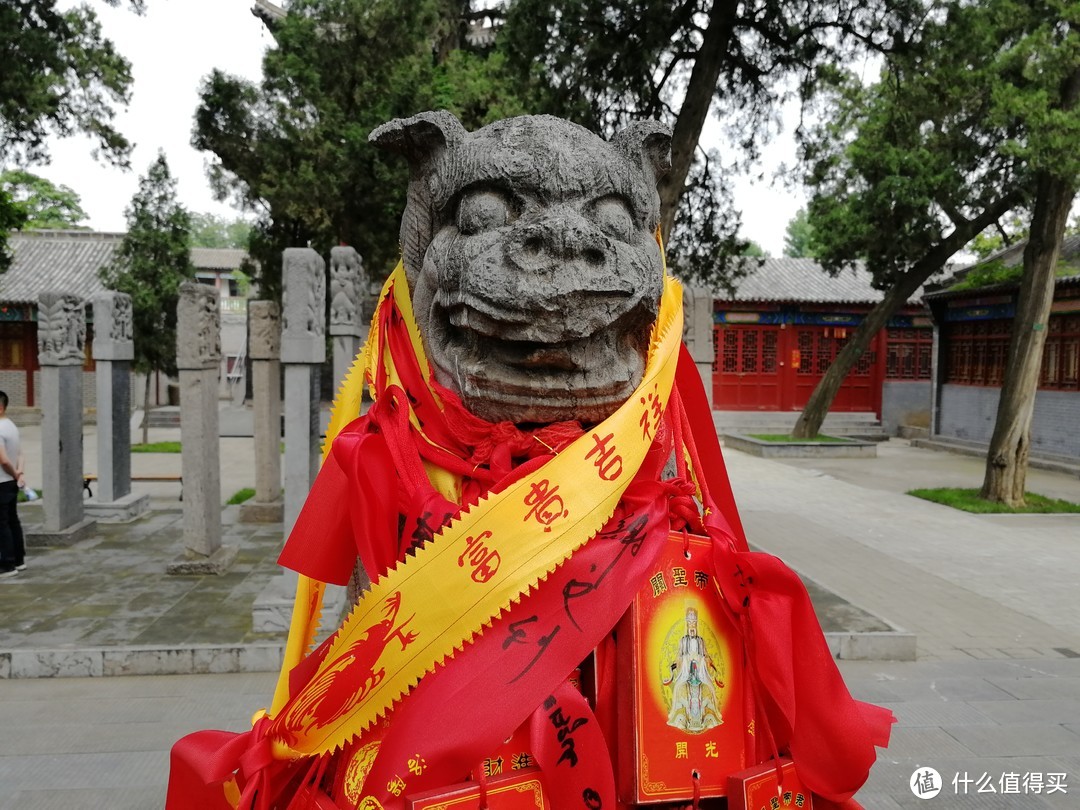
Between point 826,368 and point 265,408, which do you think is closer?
point 265,408

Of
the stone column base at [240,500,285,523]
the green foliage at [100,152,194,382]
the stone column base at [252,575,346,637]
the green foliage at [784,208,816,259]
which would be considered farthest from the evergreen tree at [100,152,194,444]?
the green foliage at [784,208,816,259]

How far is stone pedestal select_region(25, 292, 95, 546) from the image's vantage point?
7926mm

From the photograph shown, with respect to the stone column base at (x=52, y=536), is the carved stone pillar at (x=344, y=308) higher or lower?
higher

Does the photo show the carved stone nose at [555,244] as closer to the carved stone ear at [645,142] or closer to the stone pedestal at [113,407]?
the carved stone ear at [645,142]

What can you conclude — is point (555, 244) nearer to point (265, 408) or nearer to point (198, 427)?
point (198, 427)

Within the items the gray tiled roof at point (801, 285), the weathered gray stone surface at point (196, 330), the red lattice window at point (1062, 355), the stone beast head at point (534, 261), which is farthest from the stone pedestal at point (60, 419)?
the red lattice window at point (1062, 355)

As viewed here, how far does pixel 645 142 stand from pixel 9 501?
683 centimetres

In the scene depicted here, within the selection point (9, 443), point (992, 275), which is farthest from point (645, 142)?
point (992, 275)

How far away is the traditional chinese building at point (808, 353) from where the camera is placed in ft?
72.0

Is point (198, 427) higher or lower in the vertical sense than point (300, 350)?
lower

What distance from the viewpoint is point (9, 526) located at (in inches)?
268

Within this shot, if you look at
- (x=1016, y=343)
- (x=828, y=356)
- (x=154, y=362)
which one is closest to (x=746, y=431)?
(x=828, y=356)

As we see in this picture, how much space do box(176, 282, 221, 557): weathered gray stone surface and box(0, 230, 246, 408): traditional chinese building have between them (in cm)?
1319
